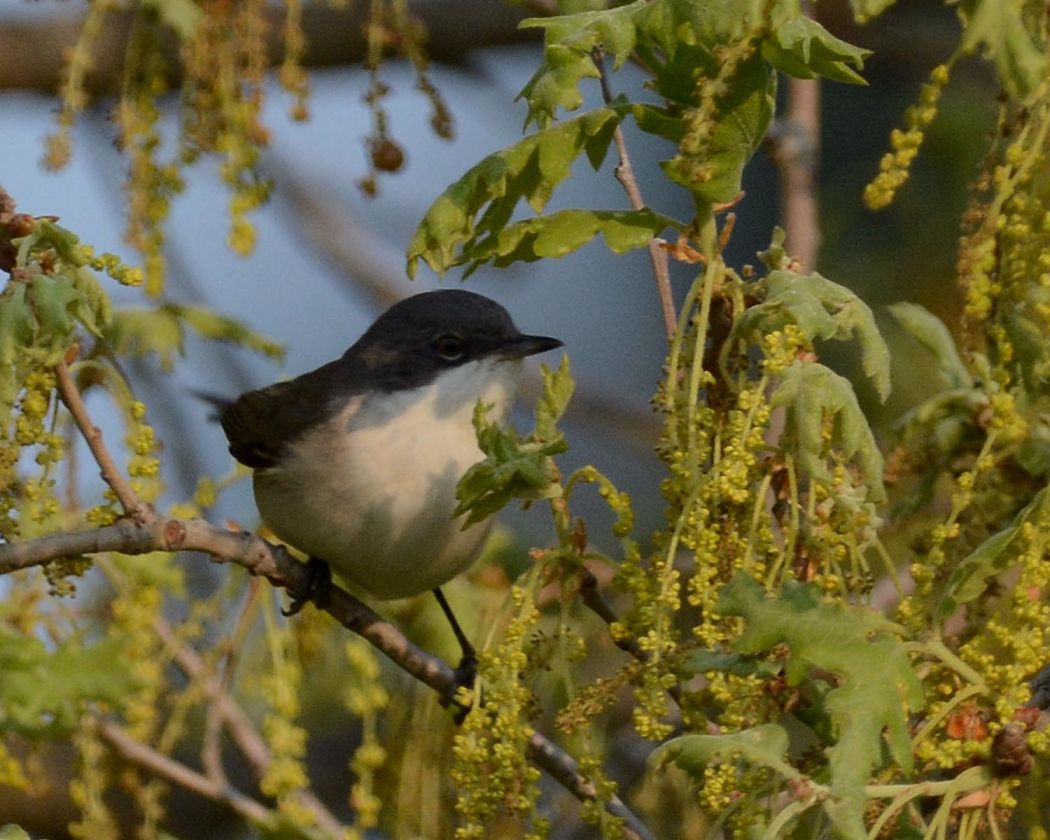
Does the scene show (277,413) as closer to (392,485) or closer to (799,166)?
(392,485)

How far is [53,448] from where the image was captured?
2.54 metres

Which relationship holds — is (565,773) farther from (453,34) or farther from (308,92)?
(453,34)

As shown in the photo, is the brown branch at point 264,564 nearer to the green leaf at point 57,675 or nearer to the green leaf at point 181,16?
the green leaf at point 57,675

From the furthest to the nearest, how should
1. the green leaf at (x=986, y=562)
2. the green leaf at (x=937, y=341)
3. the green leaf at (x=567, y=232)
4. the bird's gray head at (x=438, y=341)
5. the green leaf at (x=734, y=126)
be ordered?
the bird's gray head at (x=438, y=341) → the green leaf at (x=937, y=341) → the green leaf at (x=567, y=232) → the green leaf at (x=734, y=126) → the green leaf at (x=986, y=562)

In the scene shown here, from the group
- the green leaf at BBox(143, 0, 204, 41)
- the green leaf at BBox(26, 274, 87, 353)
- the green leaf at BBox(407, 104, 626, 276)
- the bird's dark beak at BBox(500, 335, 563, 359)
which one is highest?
the green leaf at BBox(143, 0, 204, 41)

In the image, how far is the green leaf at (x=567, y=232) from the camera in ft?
8.20

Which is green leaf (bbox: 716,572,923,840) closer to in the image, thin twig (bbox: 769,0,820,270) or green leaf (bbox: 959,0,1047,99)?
green leaf (bbox: 959,0,1047,99)

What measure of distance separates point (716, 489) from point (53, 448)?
1.05m

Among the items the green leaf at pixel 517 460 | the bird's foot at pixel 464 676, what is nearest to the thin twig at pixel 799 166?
the bird's foot at pixel 464 676

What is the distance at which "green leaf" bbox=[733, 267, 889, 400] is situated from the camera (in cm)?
229

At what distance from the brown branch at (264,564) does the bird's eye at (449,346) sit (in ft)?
2.44

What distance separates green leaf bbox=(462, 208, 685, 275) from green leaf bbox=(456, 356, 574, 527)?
8.0 inches

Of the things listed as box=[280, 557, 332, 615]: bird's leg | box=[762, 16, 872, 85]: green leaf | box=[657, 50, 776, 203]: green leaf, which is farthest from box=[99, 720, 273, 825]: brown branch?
box=[762, 16, 872, 85]: green leaf

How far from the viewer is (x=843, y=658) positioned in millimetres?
2117
